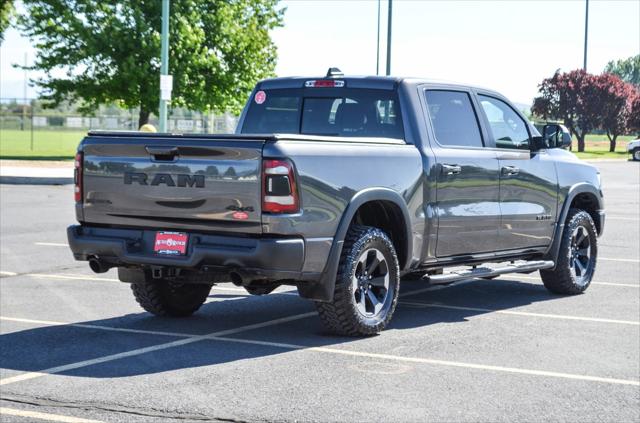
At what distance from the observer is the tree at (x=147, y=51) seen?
40.2 metres

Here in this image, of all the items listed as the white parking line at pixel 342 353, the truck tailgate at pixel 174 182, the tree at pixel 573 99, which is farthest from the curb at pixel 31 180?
the tree at pixel 573 99

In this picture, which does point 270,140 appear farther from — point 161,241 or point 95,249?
point 95,249

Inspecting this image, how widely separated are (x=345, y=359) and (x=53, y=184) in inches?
888

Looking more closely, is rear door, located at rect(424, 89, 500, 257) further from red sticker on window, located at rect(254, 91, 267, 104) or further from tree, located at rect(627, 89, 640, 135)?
tree, located at rect(627, 89, 640, 135)

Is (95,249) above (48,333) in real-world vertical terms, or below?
above

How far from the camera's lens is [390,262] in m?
8.30

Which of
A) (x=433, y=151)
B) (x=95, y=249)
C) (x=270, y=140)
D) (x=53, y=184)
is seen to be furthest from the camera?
(x=53, y=184)

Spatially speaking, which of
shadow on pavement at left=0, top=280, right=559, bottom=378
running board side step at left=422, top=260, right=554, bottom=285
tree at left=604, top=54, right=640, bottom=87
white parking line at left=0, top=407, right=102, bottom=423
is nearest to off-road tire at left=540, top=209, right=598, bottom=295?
shadow on pavement at left=0, top=280, right=559, bottom=378

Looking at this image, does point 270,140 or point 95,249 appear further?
point 95,249

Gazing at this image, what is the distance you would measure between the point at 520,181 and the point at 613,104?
81.2 meters

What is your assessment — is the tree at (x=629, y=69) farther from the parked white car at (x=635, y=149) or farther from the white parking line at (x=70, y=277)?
the white parking line at (x=70, y=277)

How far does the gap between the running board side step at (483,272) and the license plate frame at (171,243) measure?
210cm

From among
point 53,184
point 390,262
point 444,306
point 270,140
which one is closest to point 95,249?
point 270,140

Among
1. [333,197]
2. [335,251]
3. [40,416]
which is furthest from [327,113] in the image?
[40,416]
